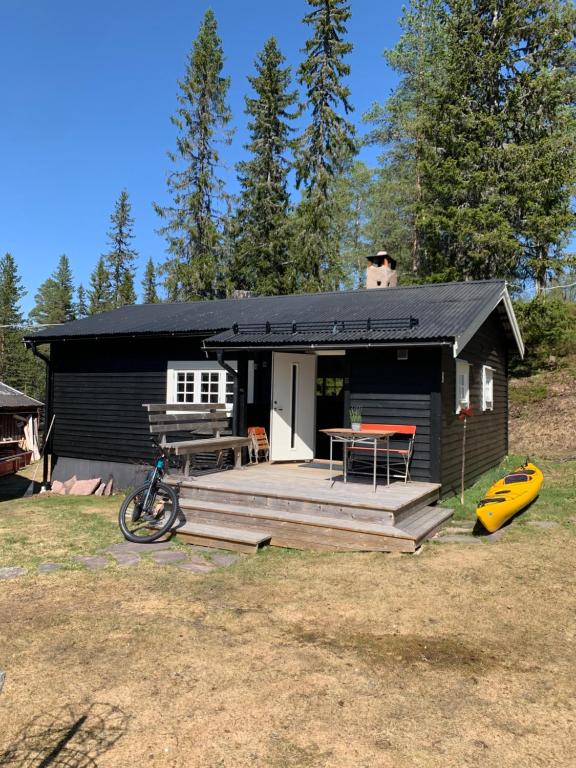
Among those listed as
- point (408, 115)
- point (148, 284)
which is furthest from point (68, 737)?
point (148, 284)

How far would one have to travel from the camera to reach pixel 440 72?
24.7 metres

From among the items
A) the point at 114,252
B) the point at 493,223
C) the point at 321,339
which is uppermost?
the point at 114,252

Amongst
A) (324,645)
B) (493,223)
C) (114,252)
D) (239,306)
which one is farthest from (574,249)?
(114,252)

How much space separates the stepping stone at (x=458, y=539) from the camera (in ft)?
22.3

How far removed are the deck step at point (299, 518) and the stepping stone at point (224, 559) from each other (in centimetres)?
80

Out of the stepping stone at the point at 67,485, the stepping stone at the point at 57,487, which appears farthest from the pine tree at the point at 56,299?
the stepping stone at the point at 67,485

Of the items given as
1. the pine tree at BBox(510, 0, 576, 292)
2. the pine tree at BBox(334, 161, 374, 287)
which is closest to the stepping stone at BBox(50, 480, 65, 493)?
the pine tree at BBox(510, 0, 576, 292)

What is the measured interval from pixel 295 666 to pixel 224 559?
2.69 metres

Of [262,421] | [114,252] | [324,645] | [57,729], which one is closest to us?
[57,729]

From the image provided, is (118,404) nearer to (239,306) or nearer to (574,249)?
(239,306)

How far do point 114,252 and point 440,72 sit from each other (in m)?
30.6

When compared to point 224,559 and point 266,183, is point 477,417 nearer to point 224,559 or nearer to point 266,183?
point 224,559

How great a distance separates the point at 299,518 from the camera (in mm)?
6883

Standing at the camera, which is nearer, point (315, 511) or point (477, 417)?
point (315, 511)
